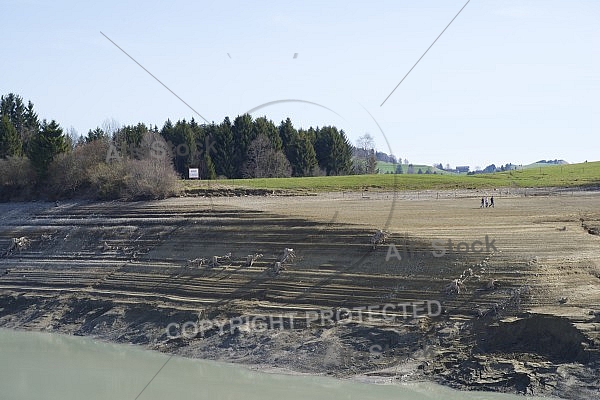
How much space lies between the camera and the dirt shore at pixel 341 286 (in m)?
28.1

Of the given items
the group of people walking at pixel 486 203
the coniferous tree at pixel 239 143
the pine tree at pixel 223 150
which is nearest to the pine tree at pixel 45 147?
the pine tree at pixel 223 150

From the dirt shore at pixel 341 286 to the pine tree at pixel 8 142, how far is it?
22.4 m

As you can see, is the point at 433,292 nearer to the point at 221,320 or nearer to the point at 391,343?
the point at 391,343

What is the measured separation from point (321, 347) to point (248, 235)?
1157 centimetres

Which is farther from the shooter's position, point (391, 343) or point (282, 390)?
point (391, 343)

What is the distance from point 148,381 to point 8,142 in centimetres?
4786

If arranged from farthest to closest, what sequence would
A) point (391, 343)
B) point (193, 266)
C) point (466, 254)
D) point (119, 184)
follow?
1. point (119, 184)
2. point (193, 266)
3. point (466, 254)
4. point (391, 343)

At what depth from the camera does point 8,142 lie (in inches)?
2810

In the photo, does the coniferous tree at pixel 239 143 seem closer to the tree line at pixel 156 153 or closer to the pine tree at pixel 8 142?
the tree line at pixel 156 153

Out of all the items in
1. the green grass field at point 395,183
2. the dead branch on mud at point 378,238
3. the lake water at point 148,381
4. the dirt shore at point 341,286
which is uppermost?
the green grass field at point 395,183

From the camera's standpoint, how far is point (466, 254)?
111 ft

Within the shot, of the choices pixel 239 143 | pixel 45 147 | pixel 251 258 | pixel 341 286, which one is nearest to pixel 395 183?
pixel 239 143

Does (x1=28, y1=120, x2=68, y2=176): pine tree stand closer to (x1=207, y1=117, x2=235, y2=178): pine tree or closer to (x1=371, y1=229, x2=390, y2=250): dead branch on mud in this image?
(x1=207, y1=117, x2=235, y2=178): pine tree

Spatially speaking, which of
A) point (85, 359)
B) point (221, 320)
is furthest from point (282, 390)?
point (85, 359)
